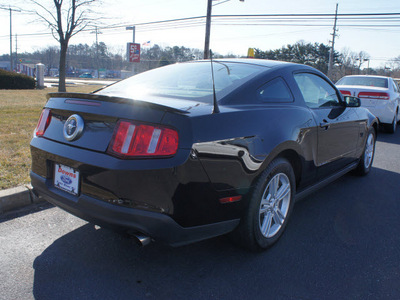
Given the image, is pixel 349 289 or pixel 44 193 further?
pixel 44 193

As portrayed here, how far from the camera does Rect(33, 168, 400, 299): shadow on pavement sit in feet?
7.26

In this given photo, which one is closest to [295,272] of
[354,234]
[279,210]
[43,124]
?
[279,210]

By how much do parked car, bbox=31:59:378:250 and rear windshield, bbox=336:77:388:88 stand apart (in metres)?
7.51

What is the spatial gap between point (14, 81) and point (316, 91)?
→ 24103 millimetres

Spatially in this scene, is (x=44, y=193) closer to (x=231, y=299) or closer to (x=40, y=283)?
(x=40, y=283)

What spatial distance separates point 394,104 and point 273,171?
823cm

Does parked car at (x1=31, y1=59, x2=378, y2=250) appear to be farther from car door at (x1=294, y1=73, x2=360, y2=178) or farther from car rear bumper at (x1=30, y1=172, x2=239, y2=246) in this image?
car door at (x1=294, y1=73, x2=360, y2=178)

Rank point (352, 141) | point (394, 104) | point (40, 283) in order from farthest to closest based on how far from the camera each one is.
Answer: point (394, 104), point (352, 141), point (40, 283)

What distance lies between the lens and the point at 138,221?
201cm

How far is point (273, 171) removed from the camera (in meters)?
2.61

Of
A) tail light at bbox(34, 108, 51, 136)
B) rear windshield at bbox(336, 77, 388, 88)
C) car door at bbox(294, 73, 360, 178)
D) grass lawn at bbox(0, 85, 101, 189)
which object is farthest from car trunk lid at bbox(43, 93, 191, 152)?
rear windshield at bbox(336, 77, 388, 88)

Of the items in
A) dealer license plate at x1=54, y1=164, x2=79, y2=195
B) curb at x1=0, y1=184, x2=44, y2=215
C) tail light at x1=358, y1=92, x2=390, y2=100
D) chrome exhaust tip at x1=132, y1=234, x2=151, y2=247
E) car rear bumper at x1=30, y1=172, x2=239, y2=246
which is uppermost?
tail light at x1=358, y1=92, x2=390, y2=100

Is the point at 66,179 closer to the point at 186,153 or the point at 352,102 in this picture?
the point at 186,153

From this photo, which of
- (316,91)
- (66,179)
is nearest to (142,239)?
(66,179)
